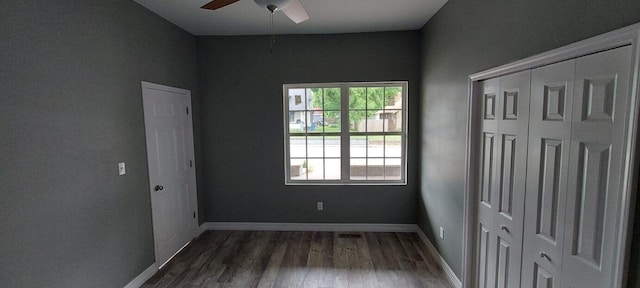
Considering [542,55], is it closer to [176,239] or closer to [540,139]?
[540,139]

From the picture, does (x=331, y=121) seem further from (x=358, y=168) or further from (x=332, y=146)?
(x=358, y=168)

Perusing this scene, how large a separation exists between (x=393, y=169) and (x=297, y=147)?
4.55 ft

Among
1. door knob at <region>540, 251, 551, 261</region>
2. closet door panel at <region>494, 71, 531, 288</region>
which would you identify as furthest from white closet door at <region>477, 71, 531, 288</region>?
door knob at <region>540, 251, 551, 261</region>

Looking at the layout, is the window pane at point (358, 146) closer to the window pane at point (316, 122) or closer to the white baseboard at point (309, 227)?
the window pane at point (316, 122)

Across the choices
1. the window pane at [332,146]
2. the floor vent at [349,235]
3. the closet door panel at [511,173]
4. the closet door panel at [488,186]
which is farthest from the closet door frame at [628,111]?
the floor vent at [349,235]

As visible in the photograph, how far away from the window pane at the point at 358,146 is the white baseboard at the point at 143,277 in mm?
2666

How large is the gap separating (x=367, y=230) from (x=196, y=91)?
304 centimetres

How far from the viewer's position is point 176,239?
3281mm

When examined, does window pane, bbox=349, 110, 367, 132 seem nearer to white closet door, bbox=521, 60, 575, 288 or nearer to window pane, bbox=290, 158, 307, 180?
window pane, bbox=290, 158, 307, 180

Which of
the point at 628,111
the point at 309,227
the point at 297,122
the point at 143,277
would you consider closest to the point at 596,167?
the point at 628,111

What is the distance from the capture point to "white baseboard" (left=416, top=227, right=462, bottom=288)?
2.55 m

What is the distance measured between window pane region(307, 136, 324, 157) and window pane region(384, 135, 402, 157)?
2.93 feet

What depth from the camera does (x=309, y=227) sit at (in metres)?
3.87

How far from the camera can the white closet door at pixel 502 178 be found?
1.69 meters
